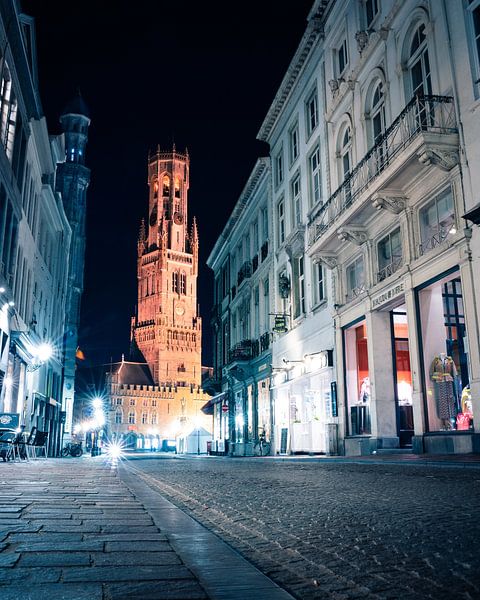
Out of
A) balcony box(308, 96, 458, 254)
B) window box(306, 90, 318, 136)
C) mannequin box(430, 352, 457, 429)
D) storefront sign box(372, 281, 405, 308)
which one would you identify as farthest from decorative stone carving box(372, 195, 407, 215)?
window box(306, 90, 318, 136)

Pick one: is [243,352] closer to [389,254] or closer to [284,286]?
[284,286]

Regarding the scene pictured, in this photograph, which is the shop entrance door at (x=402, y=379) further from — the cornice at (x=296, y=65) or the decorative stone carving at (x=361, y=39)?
the cornice at (x=296, y=65)

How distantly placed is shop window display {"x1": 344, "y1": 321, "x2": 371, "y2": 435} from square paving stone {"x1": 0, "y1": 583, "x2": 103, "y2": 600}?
62.3 feet

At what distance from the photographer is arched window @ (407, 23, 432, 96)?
17.1m

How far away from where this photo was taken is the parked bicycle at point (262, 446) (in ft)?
99.1

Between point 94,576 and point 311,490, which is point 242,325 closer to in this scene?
point 311,490

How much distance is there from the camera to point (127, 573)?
2.42 m

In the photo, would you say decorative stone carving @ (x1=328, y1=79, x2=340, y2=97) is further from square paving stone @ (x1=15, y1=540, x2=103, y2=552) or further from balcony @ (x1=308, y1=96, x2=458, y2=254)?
square paving stone @ (x1=15, y1=540, x2=103, y2=552)

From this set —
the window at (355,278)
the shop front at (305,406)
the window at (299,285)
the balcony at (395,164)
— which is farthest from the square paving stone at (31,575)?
the window at (299,285)

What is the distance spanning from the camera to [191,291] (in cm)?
13700

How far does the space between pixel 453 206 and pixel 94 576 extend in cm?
1455

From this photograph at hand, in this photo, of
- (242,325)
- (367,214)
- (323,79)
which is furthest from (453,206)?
(242,325)

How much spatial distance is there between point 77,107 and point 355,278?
6585cm

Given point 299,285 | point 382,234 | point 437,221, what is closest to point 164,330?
point 299,285
